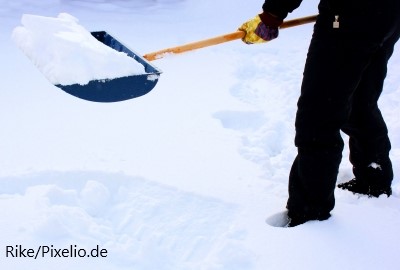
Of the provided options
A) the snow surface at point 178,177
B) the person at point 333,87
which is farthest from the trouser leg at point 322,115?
the snow surface at point 178,177

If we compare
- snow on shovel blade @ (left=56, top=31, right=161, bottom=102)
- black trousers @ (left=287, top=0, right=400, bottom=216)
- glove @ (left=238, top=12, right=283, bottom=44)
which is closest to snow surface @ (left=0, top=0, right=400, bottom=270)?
black trousers @ (left=287, top=0, right=400, bottom=216)

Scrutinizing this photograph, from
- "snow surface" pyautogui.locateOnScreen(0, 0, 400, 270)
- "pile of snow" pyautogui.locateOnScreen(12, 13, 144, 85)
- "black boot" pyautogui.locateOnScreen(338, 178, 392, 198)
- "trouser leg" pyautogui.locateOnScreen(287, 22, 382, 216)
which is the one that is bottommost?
"black boot" pyautogui.locateOnScreen(338, 178, 392, 198)

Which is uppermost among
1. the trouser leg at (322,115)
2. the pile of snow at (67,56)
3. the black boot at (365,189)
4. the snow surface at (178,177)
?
the pile of snow at (67,56)

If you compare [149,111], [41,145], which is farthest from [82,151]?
[149,111]

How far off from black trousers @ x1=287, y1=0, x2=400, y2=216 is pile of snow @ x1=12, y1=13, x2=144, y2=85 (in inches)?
28.7

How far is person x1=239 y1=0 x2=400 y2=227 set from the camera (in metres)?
1.84

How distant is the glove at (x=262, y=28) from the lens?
7.04 ft

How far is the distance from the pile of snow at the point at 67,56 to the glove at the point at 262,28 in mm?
524

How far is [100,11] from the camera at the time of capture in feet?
19.1

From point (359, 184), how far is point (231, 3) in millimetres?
4361

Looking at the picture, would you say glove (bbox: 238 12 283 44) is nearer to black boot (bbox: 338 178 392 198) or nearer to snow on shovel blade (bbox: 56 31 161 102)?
snow on shovel blade (bbox: 56 31 161 102)

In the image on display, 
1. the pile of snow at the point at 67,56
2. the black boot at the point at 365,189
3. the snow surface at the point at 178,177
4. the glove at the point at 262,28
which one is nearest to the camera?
the snow surface at the point at 178,177

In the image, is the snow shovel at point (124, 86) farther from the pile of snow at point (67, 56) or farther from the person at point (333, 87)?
the person at point (333, 87)

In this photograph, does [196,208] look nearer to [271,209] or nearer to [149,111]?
[271,209]
